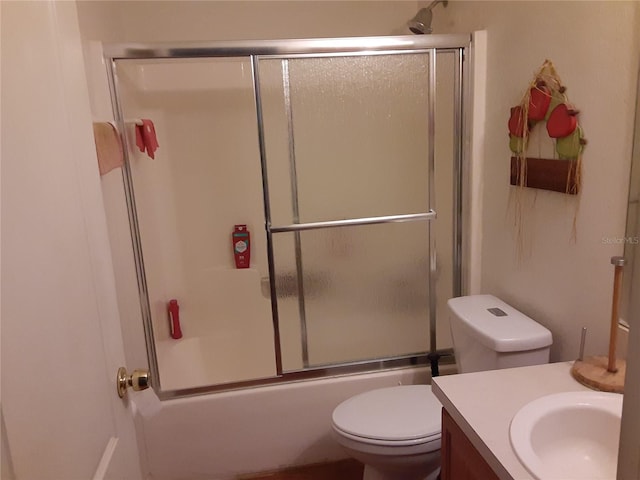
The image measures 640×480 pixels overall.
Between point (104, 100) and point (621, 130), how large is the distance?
5.55 ft

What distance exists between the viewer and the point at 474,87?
1938 mm

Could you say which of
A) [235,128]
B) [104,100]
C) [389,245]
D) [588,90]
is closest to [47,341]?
[104,100]

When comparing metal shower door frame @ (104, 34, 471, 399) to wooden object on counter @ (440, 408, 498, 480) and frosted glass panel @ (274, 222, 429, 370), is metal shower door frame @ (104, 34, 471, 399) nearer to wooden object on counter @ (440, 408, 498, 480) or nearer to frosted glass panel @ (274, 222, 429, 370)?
frosted glass panel @ (274, 222, 429, 370)

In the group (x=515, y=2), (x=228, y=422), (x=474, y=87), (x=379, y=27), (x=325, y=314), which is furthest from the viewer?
(x=379, y=27)

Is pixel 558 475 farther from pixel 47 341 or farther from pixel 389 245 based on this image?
pixel 389 245

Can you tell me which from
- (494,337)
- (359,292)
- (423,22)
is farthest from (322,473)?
(423,22)

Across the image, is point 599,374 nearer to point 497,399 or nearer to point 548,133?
point 497,399

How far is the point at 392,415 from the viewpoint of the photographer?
1696mm

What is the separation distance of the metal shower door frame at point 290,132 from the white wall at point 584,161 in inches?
5.6

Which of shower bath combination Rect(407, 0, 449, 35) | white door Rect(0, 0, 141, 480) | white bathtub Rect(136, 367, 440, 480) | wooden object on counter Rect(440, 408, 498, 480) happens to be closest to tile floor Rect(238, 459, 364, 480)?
white bathtub Rect(136, 367, 440, 480)

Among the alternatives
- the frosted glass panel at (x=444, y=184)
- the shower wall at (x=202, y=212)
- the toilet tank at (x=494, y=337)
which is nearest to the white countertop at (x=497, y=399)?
the toilet tank at (x=494, y=337)

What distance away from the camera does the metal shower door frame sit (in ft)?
5.87

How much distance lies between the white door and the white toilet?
86 cm

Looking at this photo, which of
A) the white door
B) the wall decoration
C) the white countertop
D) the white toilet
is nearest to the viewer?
the white door
